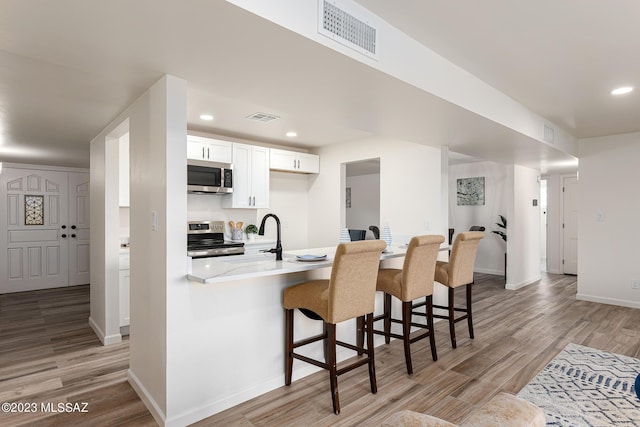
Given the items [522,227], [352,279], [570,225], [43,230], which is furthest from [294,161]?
[570,225]

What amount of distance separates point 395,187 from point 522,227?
9.94 feet

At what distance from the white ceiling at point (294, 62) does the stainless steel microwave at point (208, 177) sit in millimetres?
765

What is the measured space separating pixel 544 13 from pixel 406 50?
733 millimetres

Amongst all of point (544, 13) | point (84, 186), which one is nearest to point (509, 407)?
point (544, 13)

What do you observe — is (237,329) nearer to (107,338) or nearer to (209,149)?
(107,338)

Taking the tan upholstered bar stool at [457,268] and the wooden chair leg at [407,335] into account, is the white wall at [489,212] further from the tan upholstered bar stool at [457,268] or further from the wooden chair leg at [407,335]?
the wooden chair leg at [407,335]

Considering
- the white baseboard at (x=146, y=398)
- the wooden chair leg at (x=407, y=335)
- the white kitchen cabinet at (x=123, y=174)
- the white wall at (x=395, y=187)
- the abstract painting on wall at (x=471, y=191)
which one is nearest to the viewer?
the white baseboard at (x=146, y=398)

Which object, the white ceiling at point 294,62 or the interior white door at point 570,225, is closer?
the white ceiling at point 294,62

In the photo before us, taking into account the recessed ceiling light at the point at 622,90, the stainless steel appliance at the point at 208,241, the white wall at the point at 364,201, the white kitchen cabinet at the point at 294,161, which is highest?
the recessed ceiling light at the point at 622,90

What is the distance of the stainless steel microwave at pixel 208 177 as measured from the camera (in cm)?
425

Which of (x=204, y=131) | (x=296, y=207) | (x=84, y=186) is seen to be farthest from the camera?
(x=84, y=186)

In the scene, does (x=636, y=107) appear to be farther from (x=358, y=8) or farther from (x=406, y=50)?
(x=358, y=8)

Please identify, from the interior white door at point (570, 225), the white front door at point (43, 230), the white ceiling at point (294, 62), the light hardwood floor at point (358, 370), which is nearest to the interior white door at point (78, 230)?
the white front door at point (43, 230)

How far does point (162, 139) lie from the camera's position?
7.10ft
